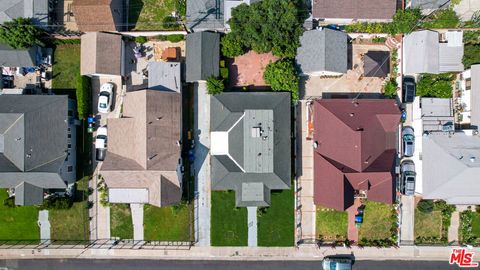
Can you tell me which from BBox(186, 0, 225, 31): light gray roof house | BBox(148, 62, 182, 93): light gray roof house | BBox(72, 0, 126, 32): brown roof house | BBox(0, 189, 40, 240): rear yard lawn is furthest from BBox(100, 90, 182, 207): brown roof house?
BBox(0, 189, 40, 240): rear yard lawn

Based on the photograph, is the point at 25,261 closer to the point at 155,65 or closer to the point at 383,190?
the point at 155,65

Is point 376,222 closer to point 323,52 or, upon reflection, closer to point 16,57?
point 323,52

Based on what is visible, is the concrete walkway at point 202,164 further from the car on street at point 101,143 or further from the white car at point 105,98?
the car on street at point 101,143

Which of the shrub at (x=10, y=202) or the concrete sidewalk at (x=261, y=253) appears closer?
the shrub at (x=10, y=202)

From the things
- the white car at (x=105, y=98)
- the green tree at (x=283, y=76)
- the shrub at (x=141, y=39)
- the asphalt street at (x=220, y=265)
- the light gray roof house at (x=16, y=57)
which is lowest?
the asphalt street at (x=220, y=265)

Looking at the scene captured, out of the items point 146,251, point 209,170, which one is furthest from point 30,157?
point 209,170

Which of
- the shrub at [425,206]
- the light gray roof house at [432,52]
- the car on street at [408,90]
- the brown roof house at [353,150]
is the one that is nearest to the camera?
the brown roof house at [353,150]

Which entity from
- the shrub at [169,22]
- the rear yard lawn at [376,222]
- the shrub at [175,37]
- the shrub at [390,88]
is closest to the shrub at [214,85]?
the shrub at [175,37]
